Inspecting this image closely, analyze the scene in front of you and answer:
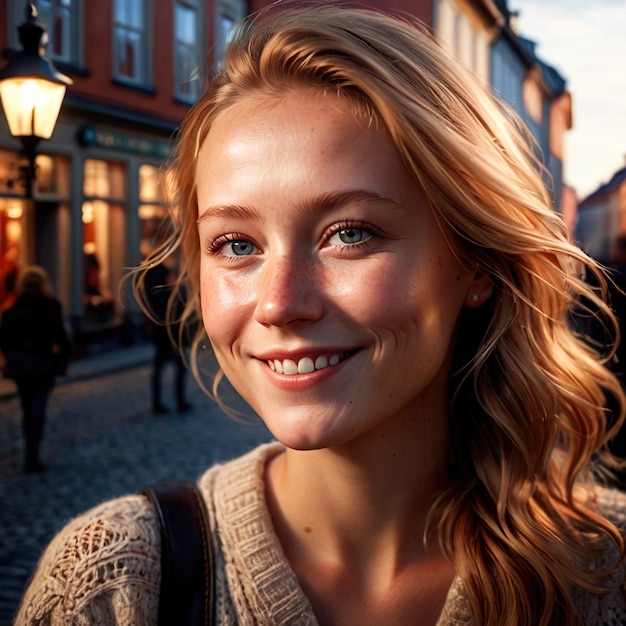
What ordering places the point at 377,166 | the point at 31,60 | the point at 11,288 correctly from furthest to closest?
the point at 11,288, the point at 31,60, the point at 377,166

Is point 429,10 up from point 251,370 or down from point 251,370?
up

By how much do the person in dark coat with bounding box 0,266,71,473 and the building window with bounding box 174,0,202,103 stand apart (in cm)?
787

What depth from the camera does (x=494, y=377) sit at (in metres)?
1.56

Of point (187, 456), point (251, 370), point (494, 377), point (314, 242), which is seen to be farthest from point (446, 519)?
point (187, 456)

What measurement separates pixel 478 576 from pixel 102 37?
1213 centimetres

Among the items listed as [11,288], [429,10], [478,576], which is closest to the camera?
[478,576]

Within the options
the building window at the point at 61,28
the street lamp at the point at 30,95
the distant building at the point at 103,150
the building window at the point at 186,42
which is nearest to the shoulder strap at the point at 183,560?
the street lamp at the point at 30,95

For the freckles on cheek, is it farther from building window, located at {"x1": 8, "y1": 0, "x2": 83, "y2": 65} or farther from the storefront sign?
the storefront sign

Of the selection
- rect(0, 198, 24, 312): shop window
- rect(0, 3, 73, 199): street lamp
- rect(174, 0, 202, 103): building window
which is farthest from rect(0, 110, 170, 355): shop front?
rect(0, 3, 73, 199): street lamp

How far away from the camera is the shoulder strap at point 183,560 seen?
4.21ft

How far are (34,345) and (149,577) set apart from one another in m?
5.72

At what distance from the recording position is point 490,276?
56.9 inches

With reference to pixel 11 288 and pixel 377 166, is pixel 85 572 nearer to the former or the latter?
pixel 377 166

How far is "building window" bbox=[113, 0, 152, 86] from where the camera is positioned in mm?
12484
